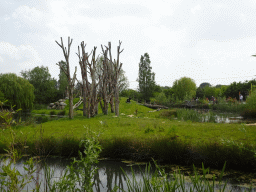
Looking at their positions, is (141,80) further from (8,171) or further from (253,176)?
(8,171)

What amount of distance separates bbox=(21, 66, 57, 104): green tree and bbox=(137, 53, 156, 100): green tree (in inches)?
734

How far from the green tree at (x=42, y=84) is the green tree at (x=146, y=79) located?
61.2ft

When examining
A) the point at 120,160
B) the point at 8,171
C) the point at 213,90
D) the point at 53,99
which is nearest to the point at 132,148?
the point at 120,160

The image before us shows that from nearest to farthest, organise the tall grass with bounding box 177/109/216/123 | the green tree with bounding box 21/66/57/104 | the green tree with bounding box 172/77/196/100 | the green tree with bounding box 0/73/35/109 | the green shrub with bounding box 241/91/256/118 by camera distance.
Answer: the tall grass with bounding box 177/109/216/123 < the green shrub with bounding box 241/91/256/118 < the green tree with bounding box 0/73/35/109 < the green tree with bounding box 21/66/57/104 < the green tree with bounding box 172/77/196/100

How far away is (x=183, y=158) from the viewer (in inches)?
233

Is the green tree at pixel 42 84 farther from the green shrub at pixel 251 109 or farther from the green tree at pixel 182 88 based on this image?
the green shrub at pixel 251 109

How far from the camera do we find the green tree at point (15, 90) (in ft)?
77.3

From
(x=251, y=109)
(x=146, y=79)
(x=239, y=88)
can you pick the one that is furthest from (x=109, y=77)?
(x=239, y=88)

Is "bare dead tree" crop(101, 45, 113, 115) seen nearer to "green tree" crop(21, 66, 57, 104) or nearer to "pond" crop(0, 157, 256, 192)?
"pond" crop(0, 157, 256, 192)

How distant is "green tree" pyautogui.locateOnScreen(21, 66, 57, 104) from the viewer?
4134 centimetres

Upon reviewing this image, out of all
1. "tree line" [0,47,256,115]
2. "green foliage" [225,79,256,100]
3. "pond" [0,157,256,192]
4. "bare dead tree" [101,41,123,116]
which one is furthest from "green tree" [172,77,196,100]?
"pond" [0,157,256,192]

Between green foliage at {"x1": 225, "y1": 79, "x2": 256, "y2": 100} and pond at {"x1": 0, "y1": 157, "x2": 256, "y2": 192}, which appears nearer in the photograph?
pond at {"x1": 0, "y1": 157, "x2": 256, "y2": 192}

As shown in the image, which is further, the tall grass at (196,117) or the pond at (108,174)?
the tall grass at (196,117)

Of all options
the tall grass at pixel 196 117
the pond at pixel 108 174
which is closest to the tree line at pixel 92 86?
the tall grass at pixel 196 117
